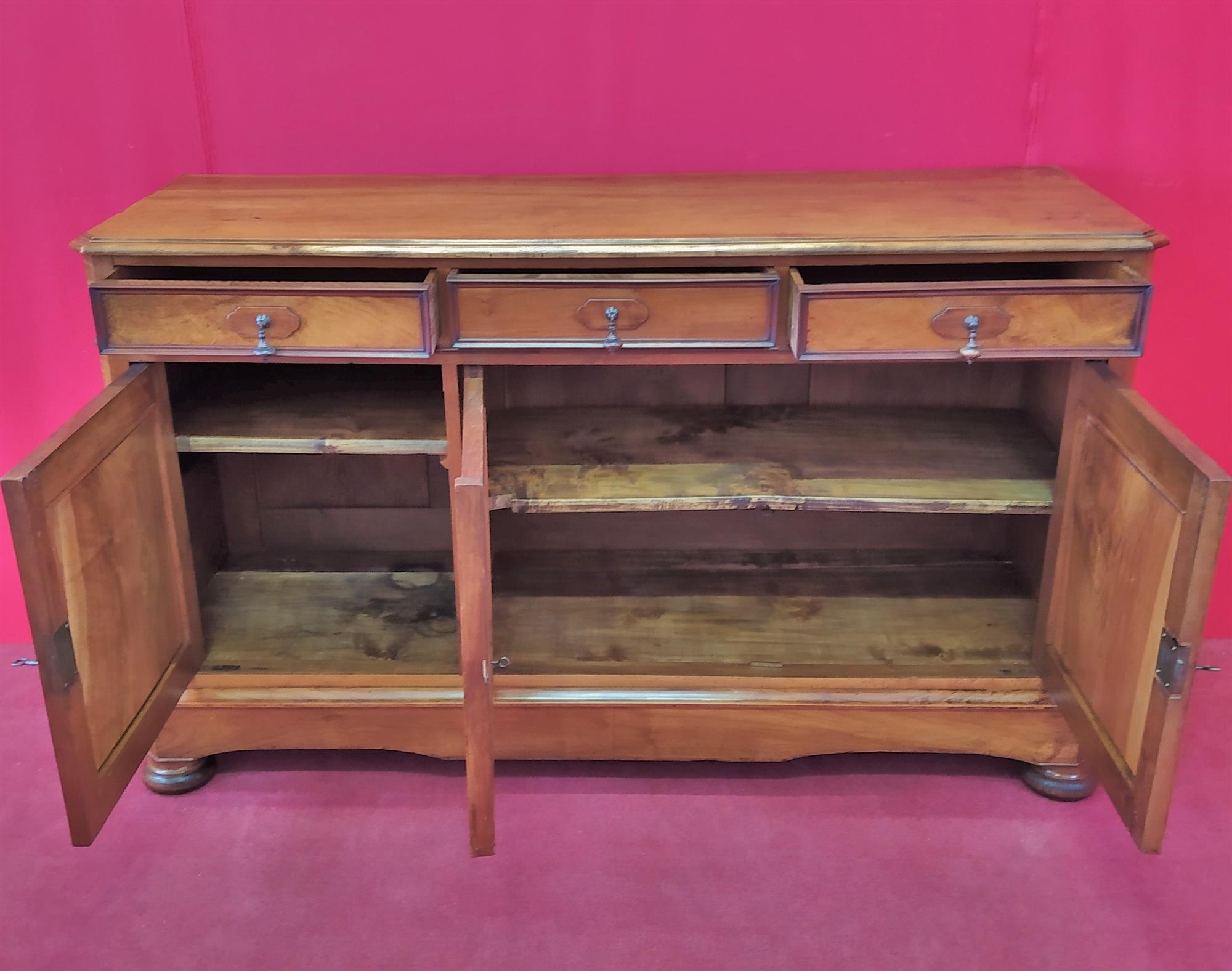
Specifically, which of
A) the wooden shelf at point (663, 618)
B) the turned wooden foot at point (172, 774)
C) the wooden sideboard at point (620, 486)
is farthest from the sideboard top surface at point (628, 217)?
the turned wooden foot at point (172, 774)

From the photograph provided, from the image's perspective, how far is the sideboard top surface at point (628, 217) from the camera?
1594 millimetres

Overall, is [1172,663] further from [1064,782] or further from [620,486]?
[620,486]

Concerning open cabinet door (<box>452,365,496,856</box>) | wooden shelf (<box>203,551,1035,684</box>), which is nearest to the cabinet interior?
wooden shelf (<box>203,551,1035,684</box>)

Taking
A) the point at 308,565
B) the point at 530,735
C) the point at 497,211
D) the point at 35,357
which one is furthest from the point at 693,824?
the point at 35,357

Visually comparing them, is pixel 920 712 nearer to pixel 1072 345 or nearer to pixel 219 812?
pixel 1072 345

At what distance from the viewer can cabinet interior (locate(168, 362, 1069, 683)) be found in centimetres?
183

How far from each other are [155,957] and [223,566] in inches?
32.2

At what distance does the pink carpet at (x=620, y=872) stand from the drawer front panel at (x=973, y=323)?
820 millimetres

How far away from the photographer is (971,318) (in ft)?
5.26

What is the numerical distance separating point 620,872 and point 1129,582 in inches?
35.5

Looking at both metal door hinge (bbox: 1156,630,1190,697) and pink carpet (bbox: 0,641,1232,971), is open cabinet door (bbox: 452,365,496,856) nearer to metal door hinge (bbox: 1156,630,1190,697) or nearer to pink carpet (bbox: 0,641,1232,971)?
pink carpet (bbox: 0,641,1232,971)

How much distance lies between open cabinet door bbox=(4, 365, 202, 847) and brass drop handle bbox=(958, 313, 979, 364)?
1.24 m

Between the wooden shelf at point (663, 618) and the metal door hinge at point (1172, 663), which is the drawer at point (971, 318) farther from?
the wooden shelf at point (663, 618)

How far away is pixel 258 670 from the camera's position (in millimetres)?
1939
